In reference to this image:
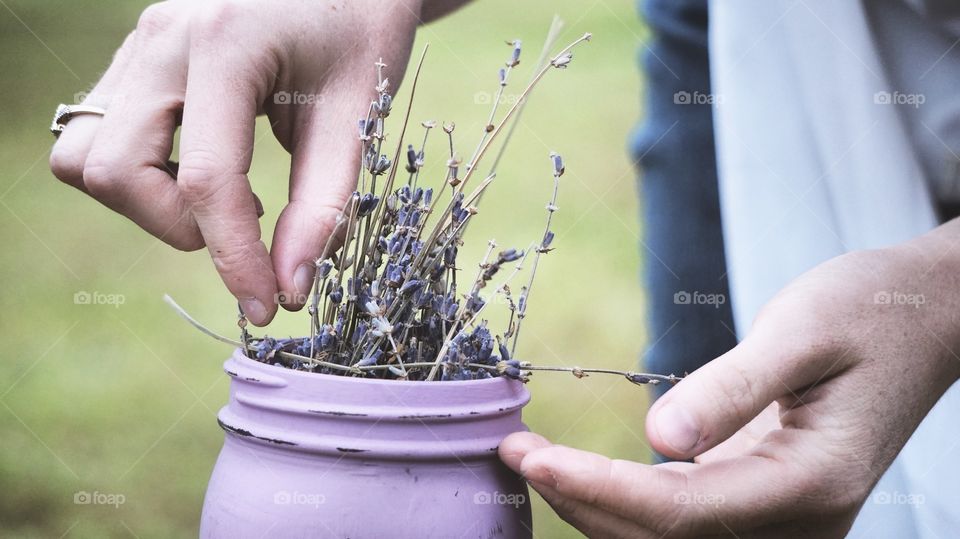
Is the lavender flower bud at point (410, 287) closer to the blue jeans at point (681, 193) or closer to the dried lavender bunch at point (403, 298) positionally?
the dried lavender bunch at point (403, 298)

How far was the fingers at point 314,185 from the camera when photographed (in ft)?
3.31

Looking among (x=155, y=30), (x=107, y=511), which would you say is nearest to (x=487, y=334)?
(x=155, y=30)

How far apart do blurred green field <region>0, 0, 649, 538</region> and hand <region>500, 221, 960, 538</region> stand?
1.61 m

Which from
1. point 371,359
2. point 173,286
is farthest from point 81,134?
point 173,286

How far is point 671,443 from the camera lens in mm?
858

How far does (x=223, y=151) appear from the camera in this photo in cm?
96

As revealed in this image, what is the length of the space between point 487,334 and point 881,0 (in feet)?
2.65

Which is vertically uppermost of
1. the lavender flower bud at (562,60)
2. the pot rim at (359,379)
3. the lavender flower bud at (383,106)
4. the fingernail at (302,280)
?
the lavender flower bud at (562,60)

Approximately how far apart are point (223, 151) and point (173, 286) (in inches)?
109

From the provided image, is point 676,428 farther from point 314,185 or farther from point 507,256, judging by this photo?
point 314,185

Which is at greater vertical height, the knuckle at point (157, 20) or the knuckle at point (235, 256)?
the knuckle at point (157, 20)

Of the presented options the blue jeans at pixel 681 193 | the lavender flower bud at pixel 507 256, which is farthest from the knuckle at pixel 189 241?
the blue jeans at pixel 681 193

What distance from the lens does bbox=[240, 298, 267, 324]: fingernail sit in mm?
1026

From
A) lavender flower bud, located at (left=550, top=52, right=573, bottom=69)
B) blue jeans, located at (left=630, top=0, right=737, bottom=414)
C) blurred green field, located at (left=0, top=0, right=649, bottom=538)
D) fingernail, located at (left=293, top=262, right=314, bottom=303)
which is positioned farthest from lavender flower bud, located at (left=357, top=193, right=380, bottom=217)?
blurred green field, located at (left=0, top=0, right=649, bottom=538)
